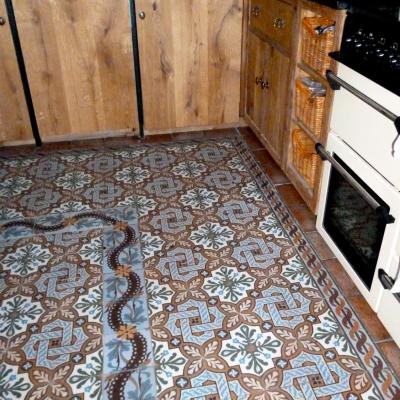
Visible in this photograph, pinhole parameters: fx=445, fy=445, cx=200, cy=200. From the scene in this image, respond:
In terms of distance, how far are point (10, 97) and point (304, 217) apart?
183cm

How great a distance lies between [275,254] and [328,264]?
0.71 ft

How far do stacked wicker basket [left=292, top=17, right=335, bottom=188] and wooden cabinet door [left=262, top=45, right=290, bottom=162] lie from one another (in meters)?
0.13

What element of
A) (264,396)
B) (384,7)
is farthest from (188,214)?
(384,7)

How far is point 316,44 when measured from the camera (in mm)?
1788

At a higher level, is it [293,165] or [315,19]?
[315,19]

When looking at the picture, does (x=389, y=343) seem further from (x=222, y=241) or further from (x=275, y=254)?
(x=222, y=241)

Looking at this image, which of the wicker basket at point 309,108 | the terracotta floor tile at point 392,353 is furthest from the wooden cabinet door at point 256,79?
the terracotta floor tile at point 392,353

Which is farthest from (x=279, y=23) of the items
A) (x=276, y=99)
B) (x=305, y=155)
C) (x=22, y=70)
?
(x=22, y=70)

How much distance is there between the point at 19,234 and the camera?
6.57 feet

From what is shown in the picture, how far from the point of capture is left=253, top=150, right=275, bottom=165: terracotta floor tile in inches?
100

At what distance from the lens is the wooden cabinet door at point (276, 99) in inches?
85.3

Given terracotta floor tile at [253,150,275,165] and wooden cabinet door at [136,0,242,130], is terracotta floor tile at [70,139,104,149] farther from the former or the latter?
terracotta floor tile at [253,150,275,165]

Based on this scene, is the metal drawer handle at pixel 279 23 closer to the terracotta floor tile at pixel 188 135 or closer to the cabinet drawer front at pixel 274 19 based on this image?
the cabinet drawer front at pixel 274 19

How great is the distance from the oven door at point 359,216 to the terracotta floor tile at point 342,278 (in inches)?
1.3
